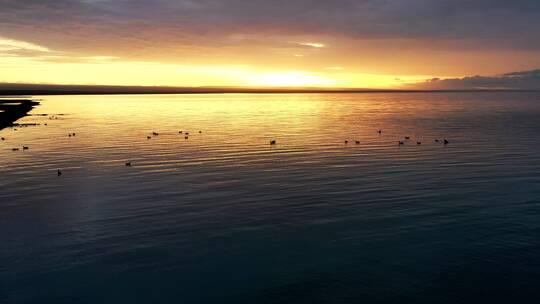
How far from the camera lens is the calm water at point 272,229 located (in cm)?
1748

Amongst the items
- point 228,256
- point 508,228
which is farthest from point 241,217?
point 508,228

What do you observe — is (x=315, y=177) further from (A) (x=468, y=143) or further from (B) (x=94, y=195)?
(A) (x=468, y=143)

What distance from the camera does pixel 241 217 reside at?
26.7 meters

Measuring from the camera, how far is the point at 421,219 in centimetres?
2589

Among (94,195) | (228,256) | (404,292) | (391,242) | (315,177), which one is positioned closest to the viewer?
(404,292)

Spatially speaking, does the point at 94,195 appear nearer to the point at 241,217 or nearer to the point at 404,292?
the point at 241,217

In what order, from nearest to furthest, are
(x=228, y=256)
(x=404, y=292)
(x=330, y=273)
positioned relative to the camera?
1. (x=404, y=292)
2. (x=330, y=273)
3. (x=228, y=256)

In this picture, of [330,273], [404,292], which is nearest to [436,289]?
[404,292]

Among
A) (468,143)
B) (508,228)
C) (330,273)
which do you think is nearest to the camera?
(330,273)

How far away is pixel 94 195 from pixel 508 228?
2747 centimetres

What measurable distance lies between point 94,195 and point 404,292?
2398 centimetres

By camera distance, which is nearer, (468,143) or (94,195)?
(94,195)

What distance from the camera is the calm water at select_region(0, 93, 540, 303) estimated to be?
17484 mm

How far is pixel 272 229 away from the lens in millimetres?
24375
